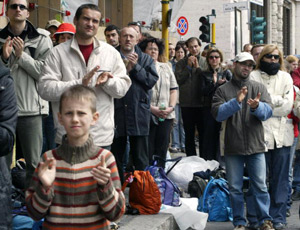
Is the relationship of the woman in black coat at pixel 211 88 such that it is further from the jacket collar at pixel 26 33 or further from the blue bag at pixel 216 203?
the jacket collar at pixel 26 33

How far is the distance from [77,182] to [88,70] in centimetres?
227

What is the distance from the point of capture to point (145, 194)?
7266 mm

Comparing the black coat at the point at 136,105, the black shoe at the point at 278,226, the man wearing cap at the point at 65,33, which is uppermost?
the man wearing cap at the point at 65,33

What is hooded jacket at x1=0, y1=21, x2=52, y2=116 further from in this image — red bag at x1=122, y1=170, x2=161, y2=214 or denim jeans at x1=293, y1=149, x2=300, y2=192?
denim jeans at x1=293, y1=149, x2=300, y2=192

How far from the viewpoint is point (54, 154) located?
4.12 meters

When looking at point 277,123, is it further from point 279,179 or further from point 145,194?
point 145,194

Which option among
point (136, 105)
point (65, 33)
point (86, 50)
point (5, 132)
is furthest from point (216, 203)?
point (5, 132)

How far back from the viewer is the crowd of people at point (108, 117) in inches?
158

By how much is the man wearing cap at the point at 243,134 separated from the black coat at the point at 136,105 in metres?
0.77

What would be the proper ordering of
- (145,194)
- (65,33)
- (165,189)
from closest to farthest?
(145,194)
(165,189)
(65,33)

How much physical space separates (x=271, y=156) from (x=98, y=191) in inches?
167

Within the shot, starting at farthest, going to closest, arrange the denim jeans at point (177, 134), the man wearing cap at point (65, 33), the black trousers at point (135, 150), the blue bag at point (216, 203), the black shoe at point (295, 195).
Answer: the denim jeans at point (177, 134) < the black shoe at point (295, 195) < the man wearing cap at point (65, 33) < the blue bag at point (216, 203) < the black trousers at point (135, 150)

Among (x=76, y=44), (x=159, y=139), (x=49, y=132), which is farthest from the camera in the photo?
(x=159, y=139)

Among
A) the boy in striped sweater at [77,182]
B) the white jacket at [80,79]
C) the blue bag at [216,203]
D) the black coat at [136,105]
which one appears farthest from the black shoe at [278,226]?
the boy in striped sweater at [77,182]
